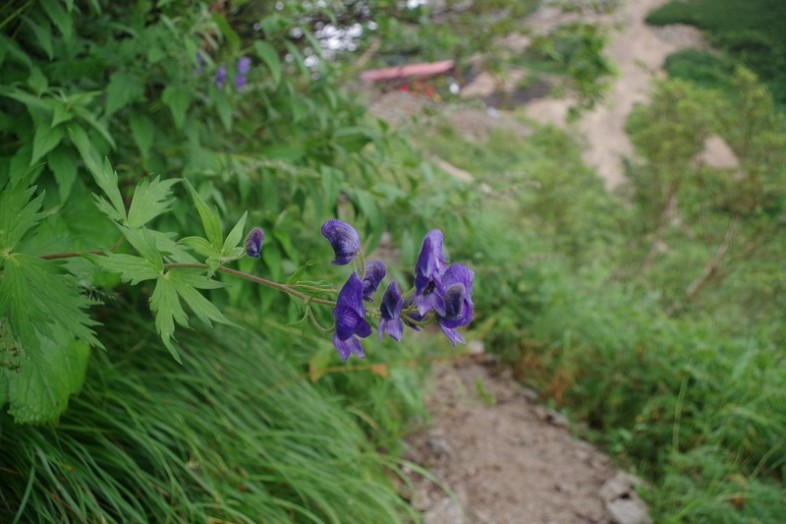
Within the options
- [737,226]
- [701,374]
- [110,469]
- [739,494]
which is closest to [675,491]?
[739,494]

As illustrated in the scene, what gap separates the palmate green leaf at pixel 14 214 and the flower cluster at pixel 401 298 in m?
0.52

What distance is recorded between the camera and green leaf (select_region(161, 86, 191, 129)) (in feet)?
6.48

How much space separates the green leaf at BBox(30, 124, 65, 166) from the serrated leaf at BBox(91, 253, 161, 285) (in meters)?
0.84

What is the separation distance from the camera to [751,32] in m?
6.78

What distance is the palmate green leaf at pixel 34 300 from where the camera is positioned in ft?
3.24

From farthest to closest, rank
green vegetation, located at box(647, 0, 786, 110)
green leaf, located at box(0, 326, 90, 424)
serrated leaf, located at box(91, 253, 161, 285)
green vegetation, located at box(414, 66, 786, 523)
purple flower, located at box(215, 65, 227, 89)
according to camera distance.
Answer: green vegetation, located at box(647, 0, 786, 110) < green vegetation, located at box(414, 66, 786, 523) < purple flower, located at box(215, 65, 227, 89) < green leaf, located at box(0, 326, 90, 424) < serrated leaf, located at box(91, 253, 161, 285)

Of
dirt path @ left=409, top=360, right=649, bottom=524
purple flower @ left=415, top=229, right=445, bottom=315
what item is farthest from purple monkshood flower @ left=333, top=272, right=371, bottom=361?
dirt path @ left=409, top=360, right=649, bottom=524

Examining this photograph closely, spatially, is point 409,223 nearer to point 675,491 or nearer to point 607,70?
point 675,491

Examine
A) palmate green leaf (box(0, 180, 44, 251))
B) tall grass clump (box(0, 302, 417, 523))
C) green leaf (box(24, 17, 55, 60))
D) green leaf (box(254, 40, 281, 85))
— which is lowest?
tall grass clump (box(0, 302, 417, 523))

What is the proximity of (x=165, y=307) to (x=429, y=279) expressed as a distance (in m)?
0.44

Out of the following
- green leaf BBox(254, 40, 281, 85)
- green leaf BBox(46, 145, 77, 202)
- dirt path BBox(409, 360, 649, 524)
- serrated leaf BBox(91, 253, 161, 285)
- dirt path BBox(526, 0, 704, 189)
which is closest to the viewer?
serrated leaf BBox(91, 253, 161, 285)

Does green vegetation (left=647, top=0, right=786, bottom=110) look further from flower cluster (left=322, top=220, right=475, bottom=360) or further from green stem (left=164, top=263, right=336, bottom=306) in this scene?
green stem (left=164, top=263, right=336, bottom=306)

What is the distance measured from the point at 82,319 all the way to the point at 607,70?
3854mm

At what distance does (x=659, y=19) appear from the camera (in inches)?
349
